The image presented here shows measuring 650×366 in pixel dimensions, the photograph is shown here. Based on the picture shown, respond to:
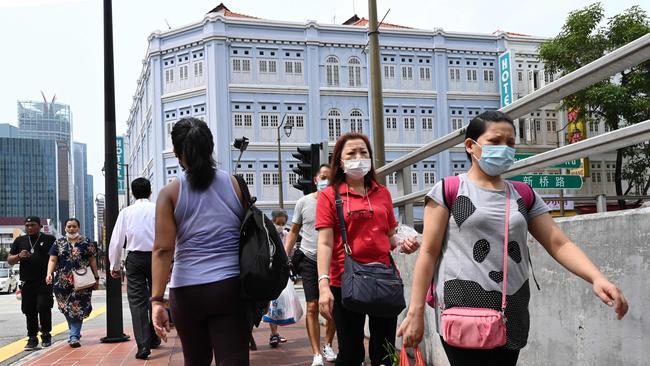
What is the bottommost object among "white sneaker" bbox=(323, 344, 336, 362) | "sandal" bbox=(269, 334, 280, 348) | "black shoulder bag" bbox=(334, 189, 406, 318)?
"sandal" bbox=(269, 334, 280, 348)

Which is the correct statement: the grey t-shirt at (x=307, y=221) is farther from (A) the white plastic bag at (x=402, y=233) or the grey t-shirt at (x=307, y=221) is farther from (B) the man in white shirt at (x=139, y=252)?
(A) the white plastic bag at (x=402, y=233)

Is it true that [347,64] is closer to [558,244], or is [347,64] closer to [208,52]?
[208,52]

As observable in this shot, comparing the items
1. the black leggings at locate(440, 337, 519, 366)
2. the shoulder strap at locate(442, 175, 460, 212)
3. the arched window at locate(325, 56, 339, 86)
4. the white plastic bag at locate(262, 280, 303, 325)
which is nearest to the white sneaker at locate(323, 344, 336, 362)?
the white plastic bag at locate(262, 280, 303, 325)

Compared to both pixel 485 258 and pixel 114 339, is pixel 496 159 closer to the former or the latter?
pixel 485 258

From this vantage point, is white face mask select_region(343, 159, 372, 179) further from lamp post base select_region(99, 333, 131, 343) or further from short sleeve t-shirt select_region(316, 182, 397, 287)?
lamp post base select_region(99, 333, 131, 343)

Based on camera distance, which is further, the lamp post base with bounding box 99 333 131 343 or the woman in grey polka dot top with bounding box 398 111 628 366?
the lamp post base with bounding box 99 333 131 343

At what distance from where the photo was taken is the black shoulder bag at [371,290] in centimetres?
374

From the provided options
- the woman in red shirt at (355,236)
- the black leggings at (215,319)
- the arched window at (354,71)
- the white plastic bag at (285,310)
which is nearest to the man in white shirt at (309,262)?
the white plastic bag at (285,310)

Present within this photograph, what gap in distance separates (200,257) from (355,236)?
1090 mm

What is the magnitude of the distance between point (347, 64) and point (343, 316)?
38.2 meters

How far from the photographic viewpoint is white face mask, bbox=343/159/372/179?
13.9ft

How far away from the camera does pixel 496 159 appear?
8.98 ft

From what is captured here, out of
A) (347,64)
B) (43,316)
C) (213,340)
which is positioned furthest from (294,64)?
(213,340)

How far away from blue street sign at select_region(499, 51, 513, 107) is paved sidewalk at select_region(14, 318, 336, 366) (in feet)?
116
